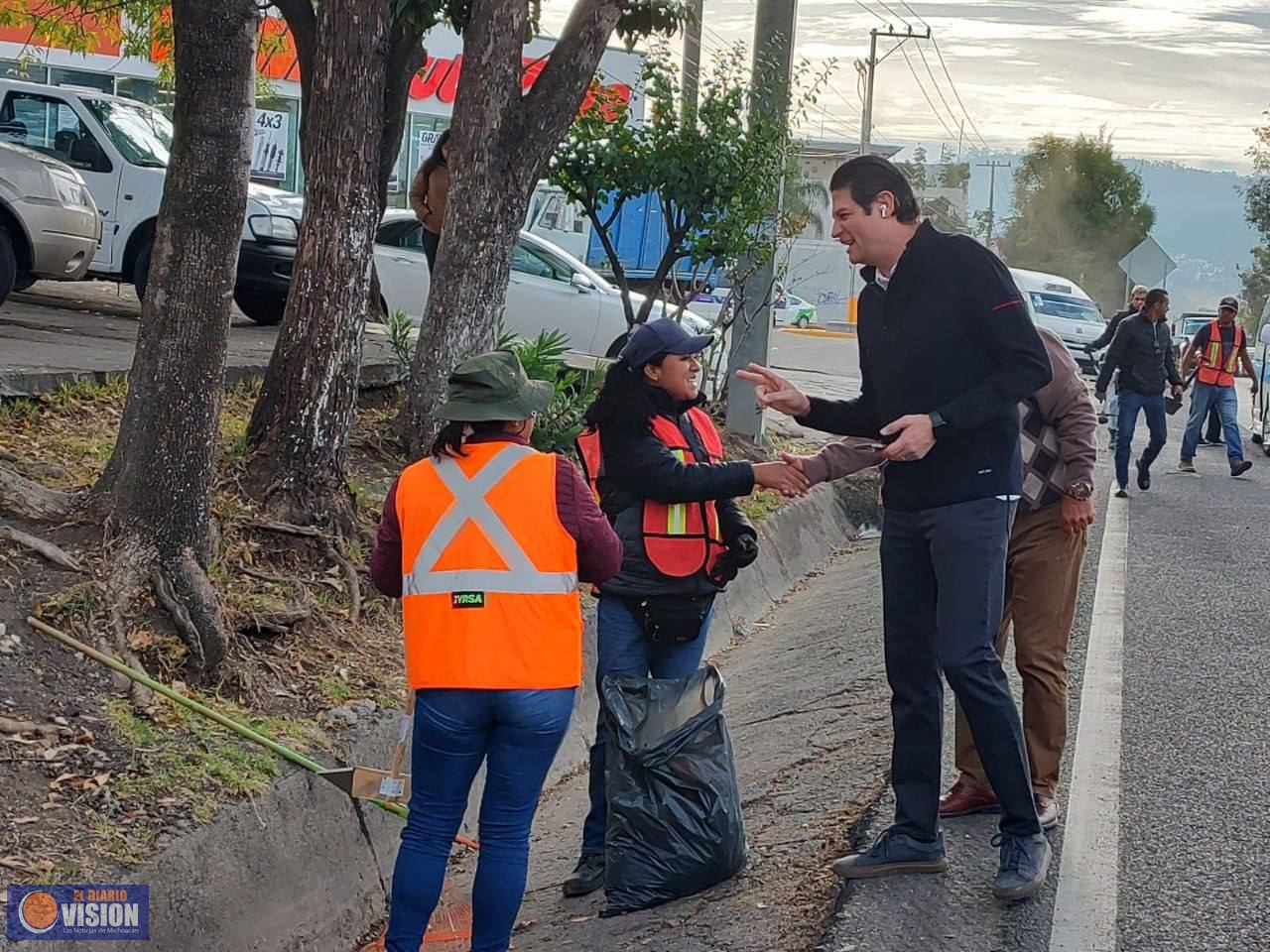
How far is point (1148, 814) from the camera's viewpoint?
18.1 feet

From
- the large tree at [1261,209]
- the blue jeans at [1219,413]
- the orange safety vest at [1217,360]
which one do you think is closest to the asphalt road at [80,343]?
the blue jeans at [1219,413]

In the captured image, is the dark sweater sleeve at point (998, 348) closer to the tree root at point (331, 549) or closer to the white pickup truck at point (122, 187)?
the tree root at point (331, 549)

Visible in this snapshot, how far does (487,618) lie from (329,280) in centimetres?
396

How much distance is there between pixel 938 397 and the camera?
4707 mm

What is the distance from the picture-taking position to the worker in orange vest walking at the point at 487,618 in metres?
4.22

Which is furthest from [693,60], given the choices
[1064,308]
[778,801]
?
[1064,308]

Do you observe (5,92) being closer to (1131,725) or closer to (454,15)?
(454,15)

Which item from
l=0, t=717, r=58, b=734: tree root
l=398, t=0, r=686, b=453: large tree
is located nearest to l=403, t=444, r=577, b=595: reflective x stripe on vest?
l=0, t=717, r=58, b=734: tree root

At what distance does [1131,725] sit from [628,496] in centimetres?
285

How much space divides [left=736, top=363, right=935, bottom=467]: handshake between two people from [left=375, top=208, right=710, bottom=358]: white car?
Result: 38.4 ft

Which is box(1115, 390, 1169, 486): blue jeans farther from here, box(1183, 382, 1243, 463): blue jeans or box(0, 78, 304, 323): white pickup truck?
box(0, 78, 304, 323): white pickup truck

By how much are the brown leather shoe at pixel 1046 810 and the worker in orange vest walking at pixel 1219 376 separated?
12411 millimetres

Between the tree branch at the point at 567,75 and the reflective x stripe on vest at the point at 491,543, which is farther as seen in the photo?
the tree branch at the point at 567,75

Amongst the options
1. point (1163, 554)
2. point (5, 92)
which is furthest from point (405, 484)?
point (5, 92)
